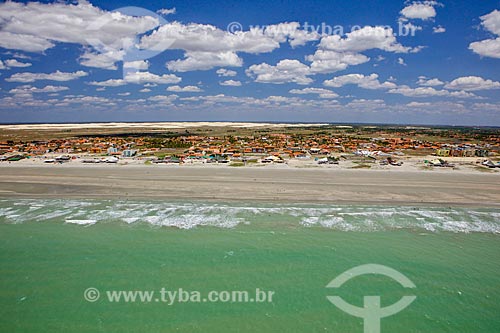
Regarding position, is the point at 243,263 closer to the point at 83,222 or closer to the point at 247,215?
the point at 247,215

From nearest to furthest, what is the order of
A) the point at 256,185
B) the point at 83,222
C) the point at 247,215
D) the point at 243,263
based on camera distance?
the point at 243,263, the point at 83,222, the point at 247,215, the point at 256,185

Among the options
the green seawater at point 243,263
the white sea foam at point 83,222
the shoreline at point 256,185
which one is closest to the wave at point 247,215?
the white sea foam at point 83,222

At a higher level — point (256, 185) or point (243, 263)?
point (256, 185)

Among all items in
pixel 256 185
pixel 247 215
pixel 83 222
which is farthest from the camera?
pixel 256 185

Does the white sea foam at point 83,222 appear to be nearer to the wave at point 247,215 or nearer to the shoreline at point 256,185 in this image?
the wave at point 247,215

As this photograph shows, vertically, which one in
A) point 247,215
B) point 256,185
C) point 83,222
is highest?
point 256,185

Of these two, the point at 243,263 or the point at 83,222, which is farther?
the point at 83,222

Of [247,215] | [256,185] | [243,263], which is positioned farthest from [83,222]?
[256,185]

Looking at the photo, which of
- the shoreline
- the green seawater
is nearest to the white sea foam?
the green seawater
